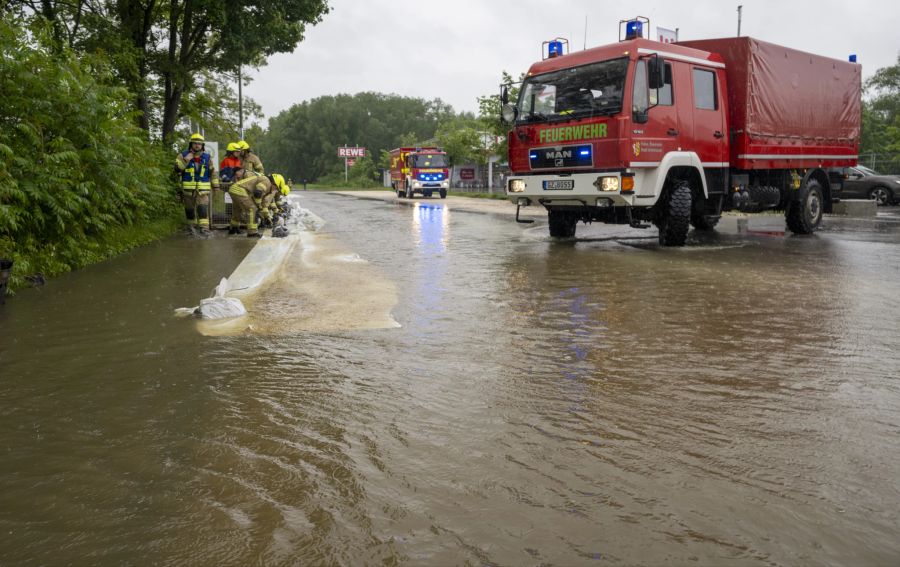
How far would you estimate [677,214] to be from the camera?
11.6m

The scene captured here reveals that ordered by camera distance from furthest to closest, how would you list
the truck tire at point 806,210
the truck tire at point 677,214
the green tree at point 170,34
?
1. the green tree at point 170,34
2. the truck tire at point 806,210
3. the truck tire at point 677,214

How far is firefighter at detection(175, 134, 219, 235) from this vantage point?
14.3m

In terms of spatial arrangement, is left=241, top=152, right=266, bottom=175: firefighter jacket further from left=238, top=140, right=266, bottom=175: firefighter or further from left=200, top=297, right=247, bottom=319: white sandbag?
left=200, top=297, right=247, bottom=319: white sandbag

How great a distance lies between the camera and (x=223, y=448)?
10.6 ft

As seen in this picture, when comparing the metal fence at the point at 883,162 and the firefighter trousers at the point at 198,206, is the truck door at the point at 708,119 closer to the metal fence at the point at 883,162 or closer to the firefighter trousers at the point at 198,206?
the firefighter trousers at the point at 198,206

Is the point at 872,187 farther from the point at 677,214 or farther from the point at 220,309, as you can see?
the point at 220,309

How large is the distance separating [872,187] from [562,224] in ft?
61.0

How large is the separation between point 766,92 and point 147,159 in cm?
1029

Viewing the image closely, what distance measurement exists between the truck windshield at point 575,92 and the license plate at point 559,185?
39.7 inches

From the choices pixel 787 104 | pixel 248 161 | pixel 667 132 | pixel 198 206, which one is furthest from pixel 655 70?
pixel 198 206

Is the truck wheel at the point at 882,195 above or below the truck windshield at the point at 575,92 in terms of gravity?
below

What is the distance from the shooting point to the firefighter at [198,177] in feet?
46.9

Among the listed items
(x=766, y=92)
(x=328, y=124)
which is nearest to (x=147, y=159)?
(x=766, y=92)

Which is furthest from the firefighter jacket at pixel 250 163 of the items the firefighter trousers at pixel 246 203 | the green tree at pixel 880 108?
the green tree at pixel 880 108
